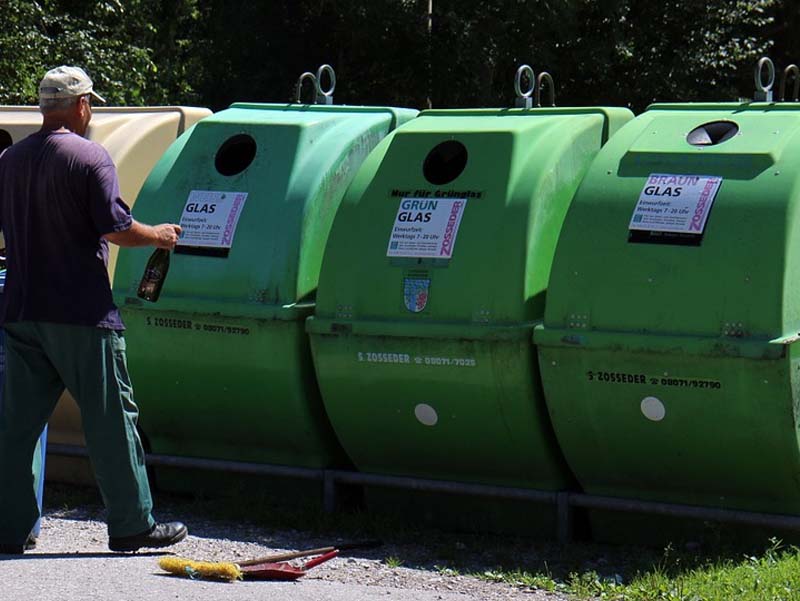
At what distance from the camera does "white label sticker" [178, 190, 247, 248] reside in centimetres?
568

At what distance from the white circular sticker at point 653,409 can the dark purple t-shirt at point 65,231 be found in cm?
178

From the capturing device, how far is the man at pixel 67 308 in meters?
4.68

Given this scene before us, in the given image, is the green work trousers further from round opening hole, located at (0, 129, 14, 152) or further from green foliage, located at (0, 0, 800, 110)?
green foliage, located at (0, 0, 800, 110)

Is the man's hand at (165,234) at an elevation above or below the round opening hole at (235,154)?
below

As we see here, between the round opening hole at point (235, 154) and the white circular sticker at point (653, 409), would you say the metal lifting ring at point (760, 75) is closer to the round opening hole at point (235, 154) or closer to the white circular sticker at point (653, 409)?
the white circular sticker at point (653, 409)

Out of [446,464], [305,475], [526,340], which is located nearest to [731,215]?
[526,340]

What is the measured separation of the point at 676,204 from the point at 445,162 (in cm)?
106

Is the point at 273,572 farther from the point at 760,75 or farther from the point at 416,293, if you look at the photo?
the point at 760,75

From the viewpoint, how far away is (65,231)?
4.69 metres

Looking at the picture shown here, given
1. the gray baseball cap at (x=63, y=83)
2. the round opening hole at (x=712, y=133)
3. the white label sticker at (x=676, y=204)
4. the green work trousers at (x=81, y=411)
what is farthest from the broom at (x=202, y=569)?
the round opening hole at (x=712, y=133)

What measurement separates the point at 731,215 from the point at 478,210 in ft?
3.04

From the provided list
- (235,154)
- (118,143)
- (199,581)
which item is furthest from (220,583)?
(118,143)

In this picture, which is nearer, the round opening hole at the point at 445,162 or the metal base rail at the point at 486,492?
the metal base rail at the point at 486,492

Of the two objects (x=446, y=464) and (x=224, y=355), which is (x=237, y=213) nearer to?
Answer: (x=224, y=355)
